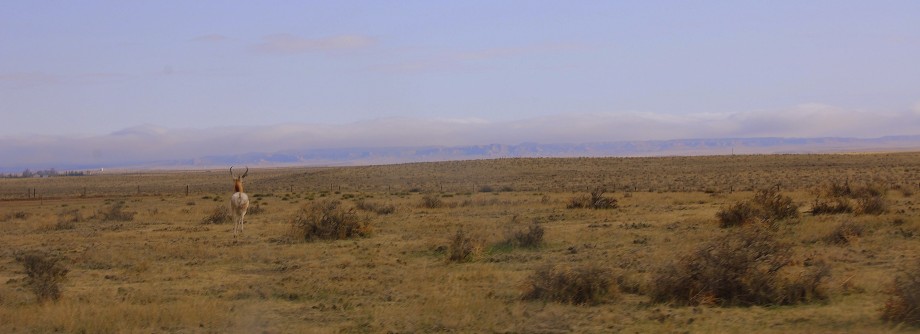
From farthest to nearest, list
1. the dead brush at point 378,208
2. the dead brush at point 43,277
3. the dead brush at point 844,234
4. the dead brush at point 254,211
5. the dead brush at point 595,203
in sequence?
1. the dead brush at point 254,211
2. the dead brush at point 378,208
3. the dead brush at point 595,203
4. the dead brush at point 844,234
5. the dead brush at point 43,277

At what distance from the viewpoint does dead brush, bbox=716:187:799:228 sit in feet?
77.2

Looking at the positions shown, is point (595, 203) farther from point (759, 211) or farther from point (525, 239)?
point (525, 239)

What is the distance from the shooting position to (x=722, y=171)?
80500 millimetres

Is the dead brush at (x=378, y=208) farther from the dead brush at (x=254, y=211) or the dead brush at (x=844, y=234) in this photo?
the dead brush at (x=844, y=234)

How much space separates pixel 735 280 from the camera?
1293 centimetres

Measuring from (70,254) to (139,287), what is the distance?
6.39 m

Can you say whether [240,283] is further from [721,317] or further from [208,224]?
[208,224]

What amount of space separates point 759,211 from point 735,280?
11812 mm

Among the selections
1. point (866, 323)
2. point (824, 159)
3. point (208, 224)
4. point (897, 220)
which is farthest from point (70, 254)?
point (824, 159)

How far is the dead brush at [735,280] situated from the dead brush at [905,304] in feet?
5.09

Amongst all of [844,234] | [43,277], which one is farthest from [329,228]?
[844,234]

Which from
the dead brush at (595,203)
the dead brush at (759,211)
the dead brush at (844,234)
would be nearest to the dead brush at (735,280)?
the dead brush at (844,234)

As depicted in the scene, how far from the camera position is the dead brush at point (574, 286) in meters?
13.3

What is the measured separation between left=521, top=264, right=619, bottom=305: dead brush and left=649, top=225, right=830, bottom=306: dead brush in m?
0.68
